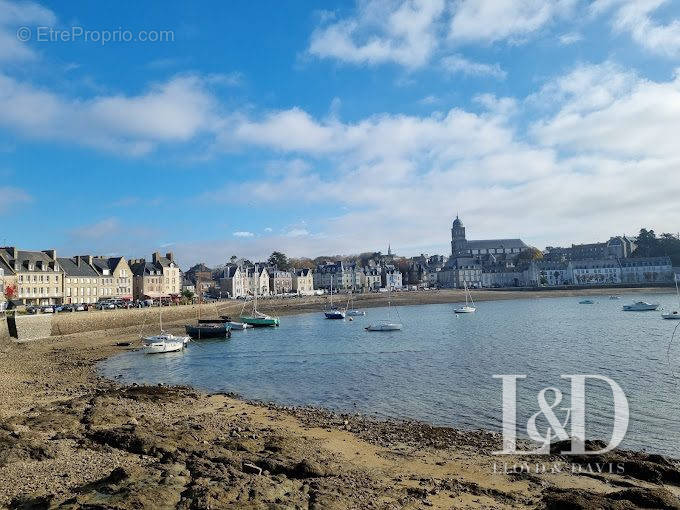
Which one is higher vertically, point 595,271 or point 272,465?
point 595,271

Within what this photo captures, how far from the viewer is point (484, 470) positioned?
518 inches

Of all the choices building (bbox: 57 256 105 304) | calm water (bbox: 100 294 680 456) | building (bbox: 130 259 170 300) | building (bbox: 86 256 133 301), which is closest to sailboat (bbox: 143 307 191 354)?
calm water (bbox: 100 294 680 456)

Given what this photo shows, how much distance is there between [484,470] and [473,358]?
22782 millimetres

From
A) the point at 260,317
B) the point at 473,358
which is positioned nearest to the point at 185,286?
the point at 260,317

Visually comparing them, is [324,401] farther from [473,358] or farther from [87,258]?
[87,258]

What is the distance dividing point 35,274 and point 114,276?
19.1 metres

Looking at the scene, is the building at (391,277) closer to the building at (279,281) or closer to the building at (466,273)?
the building at (466,273)

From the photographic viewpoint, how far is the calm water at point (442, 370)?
2031 cm

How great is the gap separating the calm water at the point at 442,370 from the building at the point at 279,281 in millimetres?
99154

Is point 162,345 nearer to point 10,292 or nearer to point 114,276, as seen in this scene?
point 10,292

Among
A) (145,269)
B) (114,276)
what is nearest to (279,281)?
(145,269)

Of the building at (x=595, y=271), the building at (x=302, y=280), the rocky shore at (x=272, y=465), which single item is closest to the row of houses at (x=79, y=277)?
the rocky shore at (x=272, y=465)

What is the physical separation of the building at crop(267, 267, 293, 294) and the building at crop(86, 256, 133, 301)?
61184 millimetres

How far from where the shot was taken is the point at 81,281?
8369 centimetres
